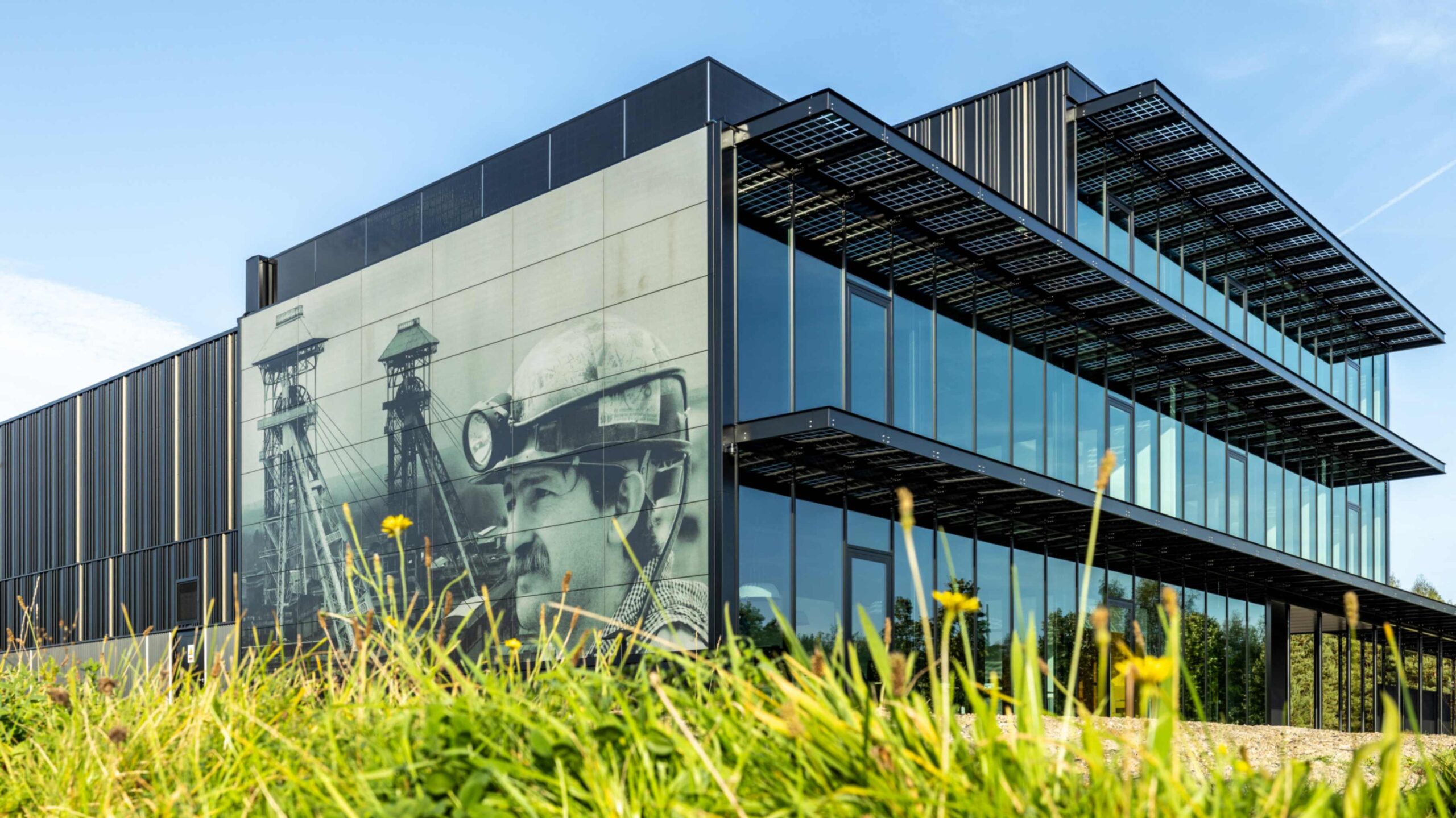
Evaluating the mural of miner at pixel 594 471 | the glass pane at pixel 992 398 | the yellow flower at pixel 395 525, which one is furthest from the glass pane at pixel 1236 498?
the yellow flower at pixel 395 525

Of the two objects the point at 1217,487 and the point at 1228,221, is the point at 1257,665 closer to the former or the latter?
the point at 1217,487

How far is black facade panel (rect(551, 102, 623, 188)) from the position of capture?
1933 centimetres

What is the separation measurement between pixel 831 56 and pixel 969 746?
15.1 m

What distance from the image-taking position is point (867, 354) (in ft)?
62.0

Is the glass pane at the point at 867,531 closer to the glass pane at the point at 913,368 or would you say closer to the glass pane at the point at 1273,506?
the glass pane at the point at 913,368

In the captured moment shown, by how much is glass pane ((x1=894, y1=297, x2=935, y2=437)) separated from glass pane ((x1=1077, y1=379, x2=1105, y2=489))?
424cm

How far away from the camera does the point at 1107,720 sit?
16.3 meters

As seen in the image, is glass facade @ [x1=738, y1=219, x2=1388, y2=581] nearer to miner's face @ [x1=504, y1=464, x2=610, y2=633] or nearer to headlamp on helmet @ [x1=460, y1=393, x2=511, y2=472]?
miner's face @ [x1=504, y1=464, x2=610, y2=633]

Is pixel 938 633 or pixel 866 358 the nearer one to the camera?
pixel 866 358

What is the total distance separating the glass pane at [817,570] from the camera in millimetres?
17516

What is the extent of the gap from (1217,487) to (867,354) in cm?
1217

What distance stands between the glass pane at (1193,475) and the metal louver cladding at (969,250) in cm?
54

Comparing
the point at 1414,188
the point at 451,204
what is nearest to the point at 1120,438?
the point at 451,204

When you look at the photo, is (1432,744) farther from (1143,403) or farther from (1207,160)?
(1207,160)
